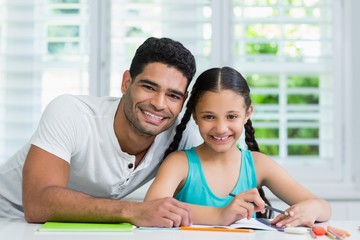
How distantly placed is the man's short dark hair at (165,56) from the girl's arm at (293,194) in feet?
1.19

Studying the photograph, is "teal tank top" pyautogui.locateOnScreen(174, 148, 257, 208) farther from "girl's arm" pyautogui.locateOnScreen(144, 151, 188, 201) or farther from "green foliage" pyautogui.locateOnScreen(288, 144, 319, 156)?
"green foliage" pyautogui.locateOnScreen(288, 144, 319, 156)

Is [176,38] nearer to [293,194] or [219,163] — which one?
[219,163]

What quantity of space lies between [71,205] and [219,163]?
521 millimetres

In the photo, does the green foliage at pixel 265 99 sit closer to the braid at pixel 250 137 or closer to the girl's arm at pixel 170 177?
the braid at pixel 250 137

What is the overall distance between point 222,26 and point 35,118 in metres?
0.95

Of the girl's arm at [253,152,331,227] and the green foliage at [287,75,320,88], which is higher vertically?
the green foliage at [287,75,320,88]

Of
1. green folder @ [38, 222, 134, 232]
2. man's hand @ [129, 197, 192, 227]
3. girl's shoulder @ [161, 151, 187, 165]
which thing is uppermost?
girl's shoulder @ [161, 151, 187, 165]

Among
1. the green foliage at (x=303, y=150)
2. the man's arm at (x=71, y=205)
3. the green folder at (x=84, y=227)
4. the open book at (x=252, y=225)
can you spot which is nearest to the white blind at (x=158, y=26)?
the green foliage at (x=303, y=150)

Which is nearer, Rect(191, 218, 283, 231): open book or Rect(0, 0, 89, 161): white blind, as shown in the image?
Rect(191, 218, 283, 231): open book

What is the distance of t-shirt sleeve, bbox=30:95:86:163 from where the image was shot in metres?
1.69

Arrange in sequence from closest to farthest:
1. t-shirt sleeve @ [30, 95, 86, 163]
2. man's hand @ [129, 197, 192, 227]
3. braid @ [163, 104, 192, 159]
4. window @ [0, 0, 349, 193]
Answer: man's hand @ [129, 197, 192, 227], t-shirt sleeve @ [30, 95, 86, 163], braid @ [163, 104, 192, 159], window @ [0, 0, 349, 193]

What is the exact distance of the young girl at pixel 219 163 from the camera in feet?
5.76

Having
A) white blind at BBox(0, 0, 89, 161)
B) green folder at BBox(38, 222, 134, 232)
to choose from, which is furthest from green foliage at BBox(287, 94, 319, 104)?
green folder at BBox(38, 222, 134, 232)

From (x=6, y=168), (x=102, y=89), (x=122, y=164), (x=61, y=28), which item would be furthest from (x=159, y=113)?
(x=61, y=28)
